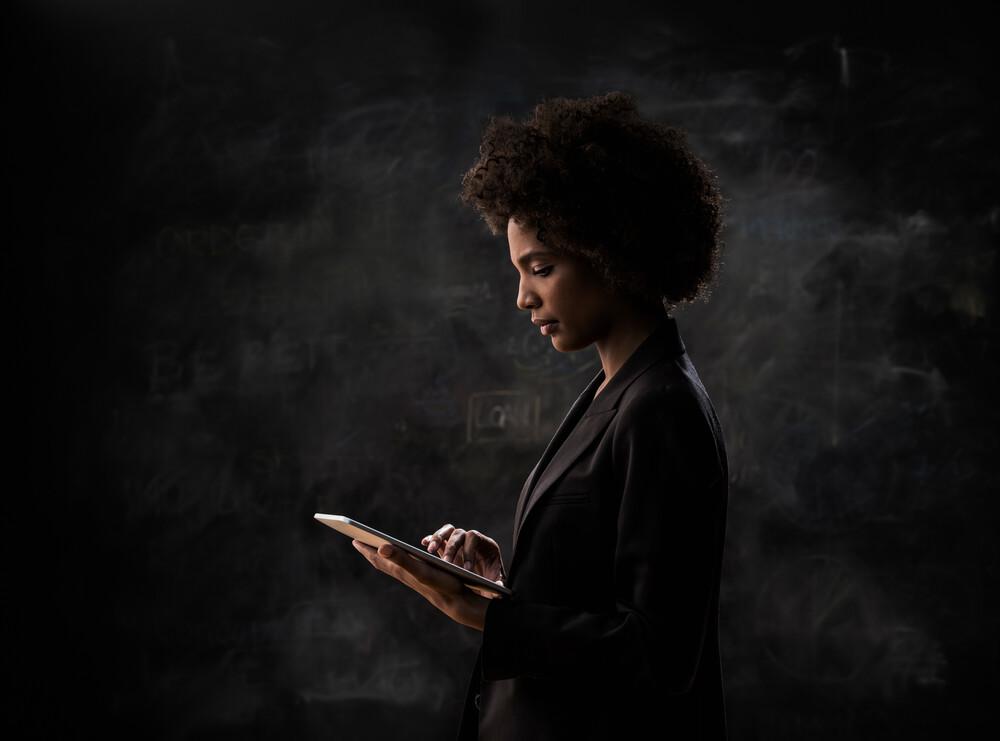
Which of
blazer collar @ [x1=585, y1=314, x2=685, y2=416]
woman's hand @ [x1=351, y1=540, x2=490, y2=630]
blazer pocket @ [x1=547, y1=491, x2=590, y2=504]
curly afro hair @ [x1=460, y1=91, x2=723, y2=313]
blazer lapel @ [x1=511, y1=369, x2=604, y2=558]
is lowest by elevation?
woman's hand @ [x1=351, y1=540, x2=490, y2=630]

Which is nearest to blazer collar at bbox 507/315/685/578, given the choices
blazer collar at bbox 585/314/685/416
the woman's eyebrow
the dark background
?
blazer collar at bbox 585/314/685/416

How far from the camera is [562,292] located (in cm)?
133

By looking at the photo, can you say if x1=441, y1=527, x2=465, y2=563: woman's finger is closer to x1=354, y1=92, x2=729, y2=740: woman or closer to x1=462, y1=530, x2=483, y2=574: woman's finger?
x1=462, y1=530, x2=483, y2=574: woman's finger

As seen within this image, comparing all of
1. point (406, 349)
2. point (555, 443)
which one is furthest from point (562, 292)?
point (406, 349)

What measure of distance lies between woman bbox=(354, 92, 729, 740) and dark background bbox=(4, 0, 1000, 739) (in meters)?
1.97

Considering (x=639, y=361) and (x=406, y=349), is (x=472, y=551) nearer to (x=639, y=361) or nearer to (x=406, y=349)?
(x=639, y=361)

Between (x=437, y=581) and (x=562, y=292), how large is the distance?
0.39 m

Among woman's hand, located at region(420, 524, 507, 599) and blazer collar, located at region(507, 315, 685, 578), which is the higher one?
blazer collar, located at region(507, 315, 685, 578)

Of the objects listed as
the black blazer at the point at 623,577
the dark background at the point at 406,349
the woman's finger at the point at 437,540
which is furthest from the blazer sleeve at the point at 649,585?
the dark background at the point at 406,349

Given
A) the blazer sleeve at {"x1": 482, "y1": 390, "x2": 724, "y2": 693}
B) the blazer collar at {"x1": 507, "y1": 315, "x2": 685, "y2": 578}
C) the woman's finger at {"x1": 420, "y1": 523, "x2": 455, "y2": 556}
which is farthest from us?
the woman's finger at {"x1": 420, "y1": 523, "x2": 455, "y2": 556}

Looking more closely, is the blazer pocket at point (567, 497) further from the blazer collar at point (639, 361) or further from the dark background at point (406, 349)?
the dark background at point (406, 349)

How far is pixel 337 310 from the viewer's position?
345 centimetres

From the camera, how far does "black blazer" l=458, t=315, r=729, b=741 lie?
3.76 feet

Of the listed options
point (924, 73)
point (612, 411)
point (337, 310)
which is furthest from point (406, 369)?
point (612, 411)
